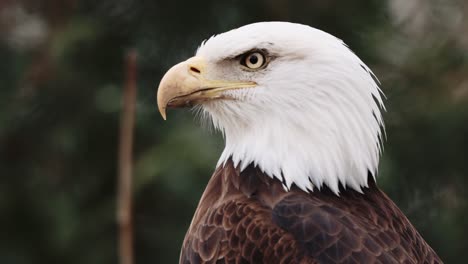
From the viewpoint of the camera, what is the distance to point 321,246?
3.72 meters

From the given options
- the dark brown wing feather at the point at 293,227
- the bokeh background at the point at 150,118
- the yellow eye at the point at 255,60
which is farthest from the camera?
the bokeh background at the point at 150,118

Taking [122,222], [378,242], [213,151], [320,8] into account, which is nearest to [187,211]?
[213,151]

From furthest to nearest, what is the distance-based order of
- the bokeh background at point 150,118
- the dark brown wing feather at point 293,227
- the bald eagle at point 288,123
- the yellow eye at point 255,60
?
the bokeh background at point 150,118 → the yellow eye at point 255,60 → the bald eagle at point 288,123 → the dark brown wing feather at point 293,227

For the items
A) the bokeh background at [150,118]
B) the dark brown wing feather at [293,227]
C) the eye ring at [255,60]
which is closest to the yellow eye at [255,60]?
the eye ring at [255,60]

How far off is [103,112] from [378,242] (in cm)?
631

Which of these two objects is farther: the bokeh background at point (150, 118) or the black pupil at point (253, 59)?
the bokeh background at point (150, 118)

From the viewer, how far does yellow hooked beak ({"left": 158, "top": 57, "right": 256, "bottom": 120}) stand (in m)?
4.20

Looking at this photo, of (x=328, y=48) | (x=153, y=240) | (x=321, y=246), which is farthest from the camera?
(x=153, y=240)

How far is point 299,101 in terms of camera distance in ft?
13.6

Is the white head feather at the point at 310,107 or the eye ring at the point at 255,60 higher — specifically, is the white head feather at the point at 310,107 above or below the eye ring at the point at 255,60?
below

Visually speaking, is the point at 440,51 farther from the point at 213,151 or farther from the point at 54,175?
the point at 54,175

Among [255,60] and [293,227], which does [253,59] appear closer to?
[255,60]

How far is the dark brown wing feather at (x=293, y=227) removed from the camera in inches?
147

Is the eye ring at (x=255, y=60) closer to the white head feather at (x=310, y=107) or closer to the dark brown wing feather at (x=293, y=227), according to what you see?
the white head feather at (x=310, y=107)
